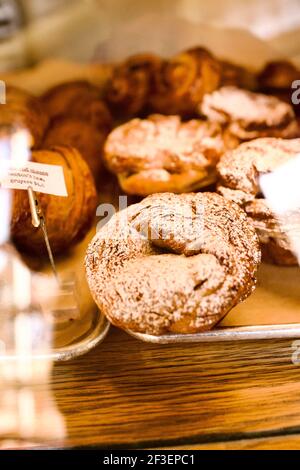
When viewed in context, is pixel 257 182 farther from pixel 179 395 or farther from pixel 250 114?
pixel 179 395

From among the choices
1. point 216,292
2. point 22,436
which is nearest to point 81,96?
point 216,292

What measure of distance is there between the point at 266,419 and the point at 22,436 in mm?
483

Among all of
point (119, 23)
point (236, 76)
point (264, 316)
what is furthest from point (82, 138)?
point (264, 316)

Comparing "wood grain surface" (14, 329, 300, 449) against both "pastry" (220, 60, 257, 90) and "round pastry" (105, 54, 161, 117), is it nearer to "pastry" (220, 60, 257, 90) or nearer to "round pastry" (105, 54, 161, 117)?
"round pastry" (105, 54, 161, 117)

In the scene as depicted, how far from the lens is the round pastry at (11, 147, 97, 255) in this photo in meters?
1.46

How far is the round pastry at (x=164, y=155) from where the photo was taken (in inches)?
63.1

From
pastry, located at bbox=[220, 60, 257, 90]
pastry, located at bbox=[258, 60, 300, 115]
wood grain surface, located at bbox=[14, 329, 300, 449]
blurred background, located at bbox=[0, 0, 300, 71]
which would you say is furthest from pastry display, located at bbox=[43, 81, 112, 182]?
wood grain surface, located at bbox=[14, 329, 300, 449]

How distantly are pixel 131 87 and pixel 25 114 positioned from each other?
40 centimetres

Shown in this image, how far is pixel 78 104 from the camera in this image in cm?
190

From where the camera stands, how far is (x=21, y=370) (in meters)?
1.20

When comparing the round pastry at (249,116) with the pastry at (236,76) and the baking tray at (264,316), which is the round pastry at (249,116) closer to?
the pastry at (236,76)

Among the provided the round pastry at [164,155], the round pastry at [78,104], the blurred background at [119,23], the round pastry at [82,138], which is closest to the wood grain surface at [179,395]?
the round pastry at [164,155]

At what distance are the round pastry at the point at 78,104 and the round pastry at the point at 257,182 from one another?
1.71 ft

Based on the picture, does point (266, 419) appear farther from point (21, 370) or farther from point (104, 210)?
point (104, 210)
